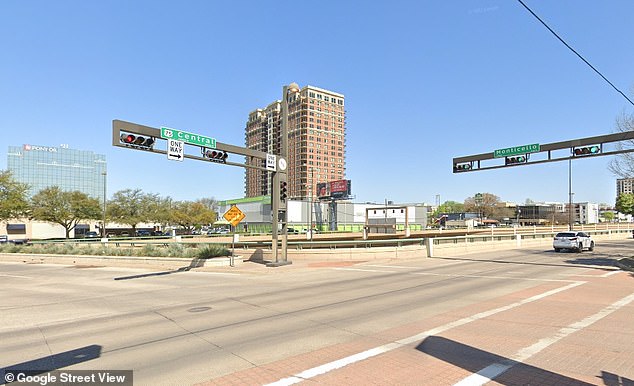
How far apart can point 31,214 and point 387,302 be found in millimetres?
56715

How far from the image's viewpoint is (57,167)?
177 m

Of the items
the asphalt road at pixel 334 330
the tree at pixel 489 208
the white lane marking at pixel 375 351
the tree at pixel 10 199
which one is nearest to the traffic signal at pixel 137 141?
the asphalt road at pixel 334 330

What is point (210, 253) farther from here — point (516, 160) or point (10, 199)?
point (10, 199)

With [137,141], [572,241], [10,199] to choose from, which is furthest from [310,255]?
[10,199]

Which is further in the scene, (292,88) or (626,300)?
(292,88)

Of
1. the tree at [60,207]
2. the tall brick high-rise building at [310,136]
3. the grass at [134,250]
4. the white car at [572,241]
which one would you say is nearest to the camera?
the grass at [134,250]

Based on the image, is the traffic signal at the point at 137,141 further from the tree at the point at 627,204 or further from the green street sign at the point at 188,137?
the tree at the point at 627,204

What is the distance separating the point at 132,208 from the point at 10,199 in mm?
18765

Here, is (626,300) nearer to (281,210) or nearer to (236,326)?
(236,326)

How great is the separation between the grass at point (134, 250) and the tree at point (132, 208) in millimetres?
25277

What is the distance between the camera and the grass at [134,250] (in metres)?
24.6

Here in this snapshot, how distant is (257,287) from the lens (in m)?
15.6

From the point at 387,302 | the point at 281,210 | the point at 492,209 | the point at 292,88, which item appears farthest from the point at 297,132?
the point at 387,302

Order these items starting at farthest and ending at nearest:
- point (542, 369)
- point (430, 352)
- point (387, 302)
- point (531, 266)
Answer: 1. point (531, 266)
2. point (387, 302)
3. point (430, 352)
4. point (542, 369)
